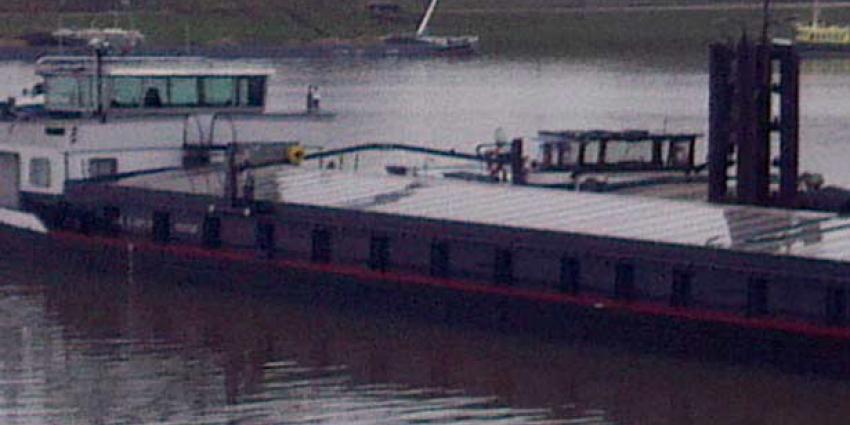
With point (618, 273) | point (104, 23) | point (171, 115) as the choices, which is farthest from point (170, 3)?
point (618, 273)

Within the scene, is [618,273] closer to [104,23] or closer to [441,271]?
[441,271]

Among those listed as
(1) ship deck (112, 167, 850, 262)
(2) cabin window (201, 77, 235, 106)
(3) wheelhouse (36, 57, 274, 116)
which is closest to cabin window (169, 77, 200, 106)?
(3) wheelhouse (36, 57, 274, 116)

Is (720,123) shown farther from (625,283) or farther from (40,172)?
(40,172)

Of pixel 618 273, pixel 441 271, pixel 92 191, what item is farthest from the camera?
pixel 92 191

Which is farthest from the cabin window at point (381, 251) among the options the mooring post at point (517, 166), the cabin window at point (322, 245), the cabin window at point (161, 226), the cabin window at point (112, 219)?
the mooring post at point (517, 166)

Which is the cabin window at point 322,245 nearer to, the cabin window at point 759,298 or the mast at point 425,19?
the cabin window at point 759,298

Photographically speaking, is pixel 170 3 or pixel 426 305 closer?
pixel 426 305

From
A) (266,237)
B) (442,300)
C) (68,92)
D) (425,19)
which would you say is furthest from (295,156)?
(425,19)

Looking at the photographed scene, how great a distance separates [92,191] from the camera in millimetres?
30969

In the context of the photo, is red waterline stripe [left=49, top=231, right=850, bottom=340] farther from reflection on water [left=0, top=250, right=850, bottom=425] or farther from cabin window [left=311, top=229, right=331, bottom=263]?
reflection on water [left=0, top=250, right=850, bottom=425]

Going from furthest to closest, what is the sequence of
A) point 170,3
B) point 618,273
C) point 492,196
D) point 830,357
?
point 170,3
point 492,196
point 618,273
point 830,357

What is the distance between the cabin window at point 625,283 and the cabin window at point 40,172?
9543mm

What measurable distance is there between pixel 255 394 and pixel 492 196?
5477 mm

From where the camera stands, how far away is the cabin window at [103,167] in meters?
31.5
